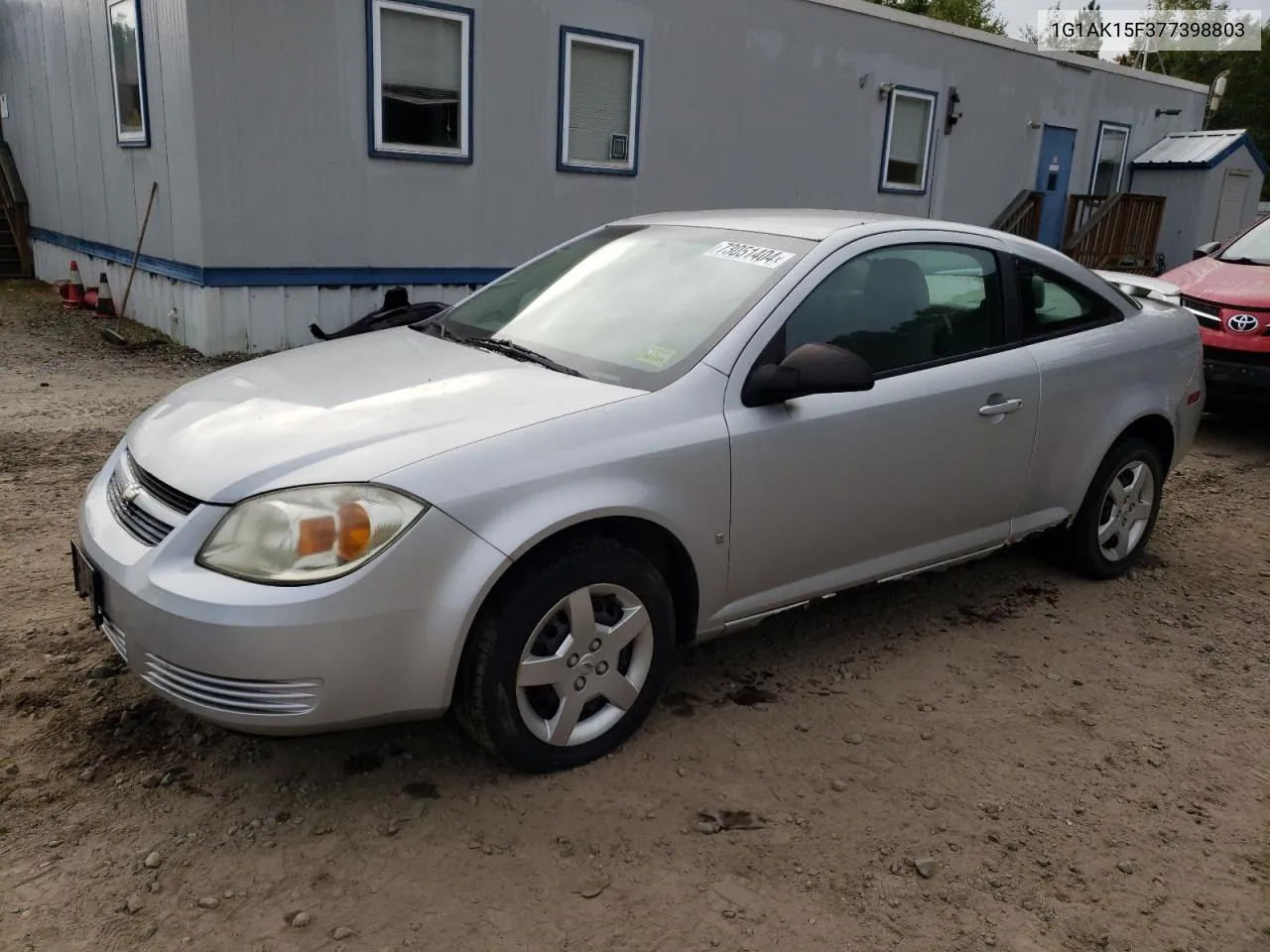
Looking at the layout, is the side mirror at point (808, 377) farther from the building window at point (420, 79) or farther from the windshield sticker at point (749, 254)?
the building window at point (420, 79)

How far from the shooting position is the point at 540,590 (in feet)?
9.04

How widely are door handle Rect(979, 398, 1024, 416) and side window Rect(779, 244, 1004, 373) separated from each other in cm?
22

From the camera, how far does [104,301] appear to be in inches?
409

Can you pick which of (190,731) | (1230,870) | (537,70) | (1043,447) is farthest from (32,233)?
(1230,870)

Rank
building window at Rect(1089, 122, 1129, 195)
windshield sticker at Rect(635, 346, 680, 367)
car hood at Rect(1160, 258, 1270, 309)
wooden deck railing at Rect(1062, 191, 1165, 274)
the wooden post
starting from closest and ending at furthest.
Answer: windshield sticker at Rect(635, 346, 680, 367) < car hood at Rect(1160, 258, 1270, 309) < the wooden post < wooden deck railing at Rect(1062, 191, 1165, 274) < building window at Rect(1089, 122, 1129, 195)

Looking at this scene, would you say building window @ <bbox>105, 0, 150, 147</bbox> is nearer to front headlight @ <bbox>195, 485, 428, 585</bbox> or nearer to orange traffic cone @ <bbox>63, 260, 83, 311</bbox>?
orange traffic cone @ <bbox>63, 260, 83, 311</bbox>

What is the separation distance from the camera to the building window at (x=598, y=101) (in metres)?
9.98

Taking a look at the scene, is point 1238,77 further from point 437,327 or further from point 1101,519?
point 437,327

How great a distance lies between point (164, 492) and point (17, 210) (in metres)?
13.3

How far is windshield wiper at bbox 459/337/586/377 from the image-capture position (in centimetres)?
328

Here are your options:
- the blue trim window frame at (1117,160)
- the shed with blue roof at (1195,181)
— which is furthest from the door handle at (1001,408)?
the shed with blue roof at (1195,181)

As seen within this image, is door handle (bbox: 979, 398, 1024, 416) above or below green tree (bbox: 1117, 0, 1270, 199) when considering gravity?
below

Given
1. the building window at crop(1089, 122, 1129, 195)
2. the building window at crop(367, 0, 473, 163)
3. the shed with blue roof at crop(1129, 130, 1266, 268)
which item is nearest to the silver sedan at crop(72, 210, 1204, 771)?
the building window at crop(367, 0, 473, 163)

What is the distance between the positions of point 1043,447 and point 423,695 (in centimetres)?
266
